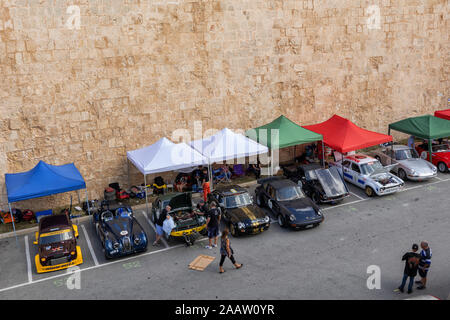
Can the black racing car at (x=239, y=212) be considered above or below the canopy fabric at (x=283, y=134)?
below

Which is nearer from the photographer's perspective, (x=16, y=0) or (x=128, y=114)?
(x=16, y=0)

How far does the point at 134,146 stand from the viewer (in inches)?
774

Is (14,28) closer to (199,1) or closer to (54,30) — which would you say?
(54,30)

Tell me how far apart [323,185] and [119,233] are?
818 centimetres

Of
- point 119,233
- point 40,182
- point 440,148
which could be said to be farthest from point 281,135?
point 40,182

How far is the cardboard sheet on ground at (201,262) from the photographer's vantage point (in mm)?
13695

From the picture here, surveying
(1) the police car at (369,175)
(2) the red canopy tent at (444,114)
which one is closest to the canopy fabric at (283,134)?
(1) the police car at (369,175)

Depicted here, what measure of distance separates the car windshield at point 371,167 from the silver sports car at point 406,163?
157cm

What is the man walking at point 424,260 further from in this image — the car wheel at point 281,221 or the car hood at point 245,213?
the car hood at point 245,213

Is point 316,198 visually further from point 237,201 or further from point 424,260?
point 424,260

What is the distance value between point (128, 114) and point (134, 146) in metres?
1.43

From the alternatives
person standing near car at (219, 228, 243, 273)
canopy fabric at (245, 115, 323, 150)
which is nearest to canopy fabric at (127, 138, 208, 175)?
canopy fabric at (245, 115, 323, 150)

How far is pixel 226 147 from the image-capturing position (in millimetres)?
18594

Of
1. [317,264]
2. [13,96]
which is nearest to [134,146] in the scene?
[13,96]
